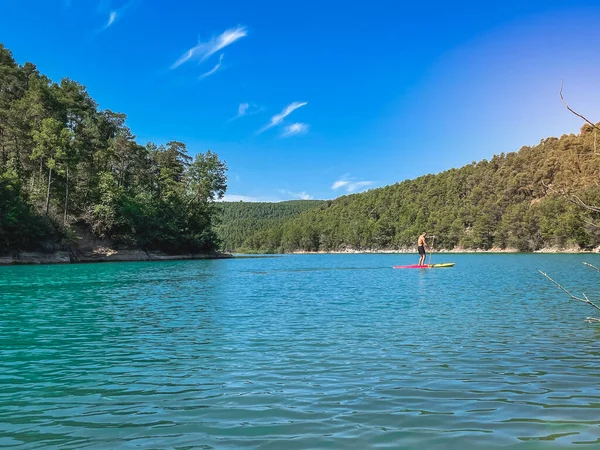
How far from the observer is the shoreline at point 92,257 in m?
61.3

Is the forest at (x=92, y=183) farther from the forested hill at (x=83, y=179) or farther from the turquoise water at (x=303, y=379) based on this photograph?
the turquoise water at (x=303, y=379)

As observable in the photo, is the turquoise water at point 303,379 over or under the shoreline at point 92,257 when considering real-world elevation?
under

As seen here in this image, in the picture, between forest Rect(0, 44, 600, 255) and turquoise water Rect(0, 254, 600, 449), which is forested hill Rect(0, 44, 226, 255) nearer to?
forest Rect(0, 44, 600, 255)

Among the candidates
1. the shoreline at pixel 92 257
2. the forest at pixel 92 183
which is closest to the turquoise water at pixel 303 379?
the forest at pixel 92 183

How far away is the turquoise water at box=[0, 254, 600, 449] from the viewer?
5.94m

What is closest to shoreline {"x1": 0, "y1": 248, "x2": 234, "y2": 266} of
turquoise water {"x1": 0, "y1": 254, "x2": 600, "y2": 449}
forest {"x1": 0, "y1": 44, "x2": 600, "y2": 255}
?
forest {"x1": 0, "y1": 44, "x2": 600, "y2": 255}

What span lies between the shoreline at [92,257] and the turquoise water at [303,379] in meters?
52.1

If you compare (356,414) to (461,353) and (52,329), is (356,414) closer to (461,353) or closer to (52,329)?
(461,353)

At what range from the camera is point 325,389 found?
7.84m

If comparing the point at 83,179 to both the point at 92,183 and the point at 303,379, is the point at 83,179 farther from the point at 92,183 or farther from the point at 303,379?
the point at 303,379

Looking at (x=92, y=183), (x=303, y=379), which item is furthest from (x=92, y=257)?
(x=303, y=379)

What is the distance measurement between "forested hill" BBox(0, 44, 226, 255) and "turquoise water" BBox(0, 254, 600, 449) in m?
54.5

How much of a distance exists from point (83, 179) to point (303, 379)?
80.9 metres

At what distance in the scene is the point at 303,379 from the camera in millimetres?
8492
